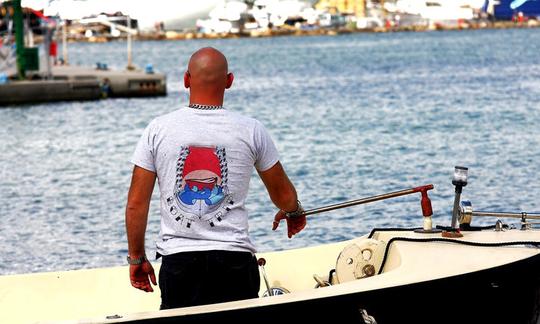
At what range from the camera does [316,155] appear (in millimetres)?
35844

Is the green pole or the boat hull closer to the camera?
the boat hull

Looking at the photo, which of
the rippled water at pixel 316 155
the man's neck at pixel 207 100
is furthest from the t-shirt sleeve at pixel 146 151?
the rippled water at pixel 316 155

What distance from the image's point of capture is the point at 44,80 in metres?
54.1

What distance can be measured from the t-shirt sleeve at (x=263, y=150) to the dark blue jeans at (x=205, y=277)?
0.51 m

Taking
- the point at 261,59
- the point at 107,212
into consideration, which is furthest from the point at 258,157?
the point at 261,59

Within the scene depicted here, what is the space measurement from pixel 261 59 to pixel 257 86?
158ft

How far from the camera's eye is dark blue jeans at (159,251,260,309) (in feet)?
26.6

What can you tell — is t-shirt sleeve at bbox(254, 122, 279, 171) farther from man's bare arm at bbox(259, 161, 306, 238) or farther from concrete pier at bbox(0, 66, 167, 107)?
concrete pier at bbox(0, 66, 167, 107)

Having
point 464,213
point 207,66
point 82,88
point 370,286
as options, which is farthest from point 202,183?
point 82,88

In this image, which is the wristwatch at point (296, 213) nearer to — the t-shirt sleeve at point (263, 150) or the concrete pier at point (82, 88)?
the t-shirt sleeve at point (263, 150)

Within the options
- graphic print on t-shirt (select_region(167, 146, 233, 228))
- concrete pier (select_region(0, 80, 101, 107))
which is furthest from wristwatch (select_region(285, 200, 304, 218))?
concrete pier (select_region(0, 80, 101, 107))

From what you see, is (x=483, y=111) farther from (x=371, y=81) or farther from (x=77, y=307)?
(x=77, y=307)

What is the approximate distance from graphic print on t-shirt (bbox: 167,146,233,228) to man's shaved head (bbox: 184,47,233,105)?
0.31 meters

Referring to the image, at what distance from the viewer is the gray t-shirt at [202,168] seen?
8039 millimetres
